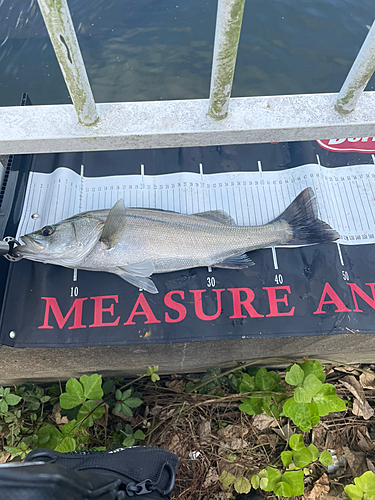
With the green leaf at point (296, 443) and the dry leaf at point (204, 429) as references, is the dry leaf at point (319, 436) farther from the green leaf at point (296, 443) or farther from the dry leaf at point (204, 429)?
the dry leaf at point (204, 429)

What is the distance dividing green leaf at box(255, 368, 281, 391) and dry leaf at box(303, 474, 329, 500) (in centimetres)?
80

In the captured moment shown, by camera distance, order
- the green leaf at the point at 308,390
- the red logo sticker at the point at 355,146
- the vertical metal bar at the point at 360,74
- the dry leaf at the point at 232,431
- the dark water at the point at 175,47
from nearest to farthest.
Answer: the vertical metal bar at the point at 360,74
the green leaf at the point at 308,390
the dry leaf at the point at 232,431
the red logo sticker at the point at 355,146
the dark water at the point at 175,47

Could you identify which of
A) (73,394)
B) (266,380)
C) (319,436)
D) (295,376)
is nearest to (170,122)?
(295,376)

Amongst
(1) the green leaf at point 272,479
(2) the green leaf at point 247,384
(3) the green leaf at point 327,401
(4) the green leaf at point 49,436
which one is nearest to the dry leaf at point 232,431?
(2) the green leaf at point 247,384

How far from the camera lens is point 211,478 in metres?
2.50

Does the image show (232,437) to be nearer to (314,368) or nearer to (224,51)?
(314,368)

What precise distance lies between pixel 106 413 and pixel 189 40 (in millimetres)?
4639

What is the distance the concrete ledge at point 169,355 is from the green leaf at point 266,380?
7.3 inches

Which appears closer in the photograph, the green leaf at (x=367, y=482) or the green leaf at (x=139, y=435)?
the green leaf at (x=367, y=482)

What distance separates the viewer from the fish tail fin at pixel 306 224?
8.36 ft

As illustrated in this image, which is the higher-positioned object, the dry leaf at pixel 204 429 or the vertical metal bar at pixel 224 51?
the vertical metal bar at pixel 224 51

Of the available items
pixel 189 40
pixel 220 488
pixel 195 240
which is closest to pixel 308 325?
pixel 195 240

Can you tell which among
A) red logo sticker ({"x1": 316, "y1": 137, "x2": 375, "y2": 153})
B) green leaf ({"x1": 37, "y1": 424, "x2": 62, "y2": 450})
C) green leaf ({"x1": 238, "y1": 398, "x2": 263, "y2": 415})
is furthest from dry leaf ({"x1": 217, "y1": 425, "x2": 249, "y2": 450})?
red logo sticker ({"x1": 316, "y1": 137, "x2": 375, "y2": 153})

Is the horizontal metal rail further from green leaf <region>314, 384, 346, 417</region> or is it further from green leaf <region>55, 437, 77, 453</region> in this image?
green leaf <region>55, 437, 77, 453</region>
